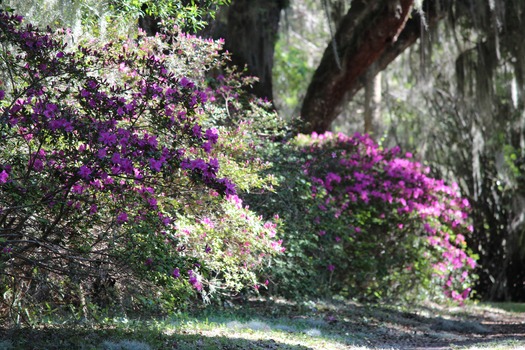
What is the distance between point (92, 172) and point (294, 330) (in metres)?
3.34

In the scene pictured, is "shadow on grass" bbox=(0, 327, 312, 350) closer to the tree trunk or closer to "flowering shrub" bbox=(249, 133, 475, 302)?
"flowering shrub" bbox=(249, 133, 475, 302)

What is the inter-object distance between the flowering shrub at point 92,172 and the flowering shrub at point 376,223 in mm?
3729

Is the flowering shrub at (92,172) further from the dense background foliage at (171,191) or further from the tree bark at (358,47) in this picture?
the tree bark at (358,47)

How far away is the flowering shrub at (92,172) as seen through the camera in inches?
186

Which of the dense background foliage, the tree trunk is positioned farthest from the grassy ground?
the tree trunk

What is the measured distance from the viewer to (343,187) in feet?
33.6

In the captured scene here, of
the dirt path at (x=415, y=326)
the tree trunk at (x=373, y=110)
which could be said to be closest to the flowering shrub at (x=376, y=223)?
the dirt path at (x=415, y=326)

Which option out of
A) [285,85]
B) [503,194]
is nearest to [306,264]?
[503,194]

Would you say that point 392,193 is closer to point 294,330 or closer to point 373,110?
point 294,330

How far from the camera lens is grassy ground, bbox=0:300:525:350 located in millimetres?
5531

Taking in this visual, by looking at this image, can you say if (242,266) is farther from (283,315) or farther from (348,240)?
(348,240)

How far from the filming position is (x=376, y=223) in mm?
10750

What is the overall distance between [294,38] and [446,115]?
9.53 meters

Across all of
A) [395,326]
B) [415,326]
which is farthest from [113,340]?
[415,326]
